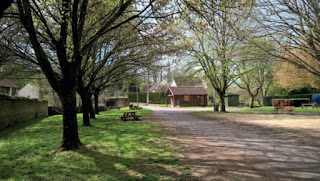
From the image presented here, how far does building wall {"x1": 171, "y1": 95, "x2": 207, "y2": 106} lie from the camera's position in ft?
138

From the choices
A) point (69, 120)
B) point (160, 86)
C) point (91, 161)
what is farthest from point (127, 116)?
point (160, 86)

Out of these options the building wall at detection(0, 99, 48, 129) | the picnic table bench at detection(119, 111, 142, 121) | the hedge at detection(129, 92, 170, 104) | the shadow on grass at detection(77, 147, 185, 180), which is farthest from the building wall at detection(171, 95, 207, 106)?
the shadow on grass at detection(77, 147, 185, 180)

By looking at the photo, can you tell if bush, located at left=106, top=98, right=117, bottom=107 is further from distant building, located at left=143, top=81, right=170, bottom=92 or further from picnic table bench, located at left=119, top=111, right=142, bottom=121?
picnic table bench, located at left=119, top=111, right=142, bottom=121

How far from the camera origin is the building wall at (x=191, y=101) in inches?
1652

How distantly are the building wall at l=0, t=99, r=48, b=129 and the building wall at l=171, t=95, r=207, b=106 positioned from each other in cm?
2671

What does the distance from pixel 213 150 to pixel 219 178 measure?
216cm

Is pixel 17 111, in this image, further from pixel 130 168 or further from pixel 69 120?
pixel 130 168

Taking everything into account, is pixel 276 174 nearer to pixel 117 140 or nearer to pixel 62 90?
pixel 117 140

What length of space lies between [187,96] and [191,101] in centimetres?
137

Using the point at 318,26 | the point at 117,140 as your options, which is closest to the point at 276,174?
the point at 117,140

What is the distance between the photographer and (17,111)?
13906 millimetres

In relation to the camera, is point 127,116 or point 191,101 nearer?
point 127,116

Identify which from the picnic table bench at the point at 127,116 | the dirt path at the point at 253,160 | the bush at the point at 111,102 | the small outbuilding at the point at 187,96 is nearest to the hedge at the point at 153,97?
the small outbuilding at the point at 187,96

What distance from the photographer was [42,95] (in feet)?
103
